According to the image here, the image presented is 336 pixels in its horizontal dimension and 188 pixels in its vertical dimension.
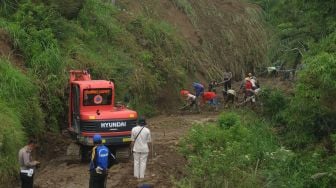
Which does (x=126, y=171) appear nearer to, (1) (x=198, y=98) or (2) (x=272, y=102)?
(2) (x=272, y=102)

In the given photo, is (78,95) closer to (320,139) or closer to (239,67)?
(320,139)

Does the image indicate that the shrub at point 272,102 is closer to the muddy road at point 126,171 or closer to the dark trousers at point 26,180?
the muddy road at point 126,171

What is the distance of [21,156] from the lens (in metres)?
13.4

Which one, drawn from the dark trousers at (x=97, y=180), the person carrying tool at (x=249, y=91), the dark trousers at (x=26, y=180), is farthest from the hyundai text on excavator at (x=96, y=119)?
the person carrying tool at (x=249, y=91)

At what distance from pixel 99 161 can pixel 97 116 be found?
399 centimetres

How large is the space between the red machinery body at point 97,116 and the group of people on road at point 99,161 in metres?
2.10

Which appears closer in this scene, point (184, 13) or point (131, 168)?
point (131, 168)

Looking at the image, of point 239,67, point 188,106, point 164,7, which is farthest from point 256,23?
point 188,106

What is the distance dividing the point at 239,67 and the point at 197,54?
19.1 feet

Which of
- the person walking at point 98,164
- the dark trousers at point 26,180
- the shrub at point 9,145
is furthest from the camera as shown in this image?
the shrub at point 9,145

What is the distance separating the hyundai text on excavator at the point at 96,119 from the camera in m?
16.7

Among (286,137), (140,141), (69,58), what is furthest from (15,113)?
(286,137)

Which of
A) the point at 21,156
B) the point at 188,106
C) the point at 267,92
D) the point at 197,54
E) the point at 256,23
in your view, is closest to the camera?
the point at 21,156

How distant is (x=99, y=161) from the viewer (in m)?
12.9
